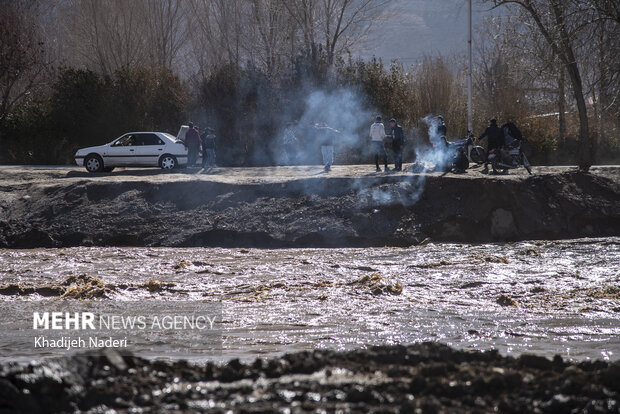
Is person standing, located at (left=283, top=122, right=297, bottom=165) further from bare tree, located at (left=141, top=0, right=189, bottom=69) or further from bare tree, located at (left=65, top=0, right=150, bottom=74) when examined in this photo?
bare tree, located at (left=141, top=0, right=189, bottom=69)

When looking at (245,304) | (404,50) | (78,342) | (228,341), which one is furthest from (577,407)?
(404,50)

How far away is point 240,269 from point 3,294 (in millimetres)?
4336

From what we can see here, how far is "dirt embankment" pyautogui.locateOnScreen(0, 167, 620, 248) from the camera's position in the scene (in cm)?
1745

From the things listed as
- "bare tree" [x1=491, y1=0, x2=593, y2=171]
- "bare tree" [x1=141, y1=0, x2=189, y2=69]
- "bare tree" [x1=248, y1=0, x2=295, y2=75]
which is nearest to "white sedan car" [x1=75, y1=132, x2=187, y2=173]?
"bare tree" [x1=491, y1=0, x2=593, y2=171]

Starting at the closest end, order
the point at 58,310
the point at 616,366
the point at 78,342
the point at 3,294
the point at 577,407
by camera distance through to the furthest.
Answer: the point at 577,407, the point at 616,366, the point at 78,342, the point at 58,310, the point at 3,294

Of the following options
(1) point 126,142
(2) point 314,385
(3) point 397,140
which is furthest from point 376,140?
(2) point 314,385

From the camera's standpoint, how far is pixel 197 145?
73.8 feet

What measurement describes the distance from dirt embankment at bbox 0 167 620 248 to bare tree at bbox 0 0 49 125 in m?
14.8

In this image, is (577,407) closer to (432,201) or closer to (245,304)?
(245,304)

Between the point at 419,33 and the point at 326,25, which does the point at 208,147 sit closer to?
the point at 326,25

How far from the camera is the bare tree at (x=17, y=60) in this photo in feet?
109

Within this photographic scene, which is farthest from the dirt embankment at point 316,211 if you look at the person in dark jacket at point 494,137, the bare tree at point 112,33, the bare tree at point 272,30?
the bare tree at point 112,33

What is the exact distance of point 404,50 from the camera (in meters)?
94.2

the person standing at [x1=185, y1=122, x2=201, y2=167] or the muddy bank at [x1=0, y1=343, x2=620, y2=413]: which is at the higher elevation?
the person standing at [x1=185, y1=122, x2=201, y2=167]
